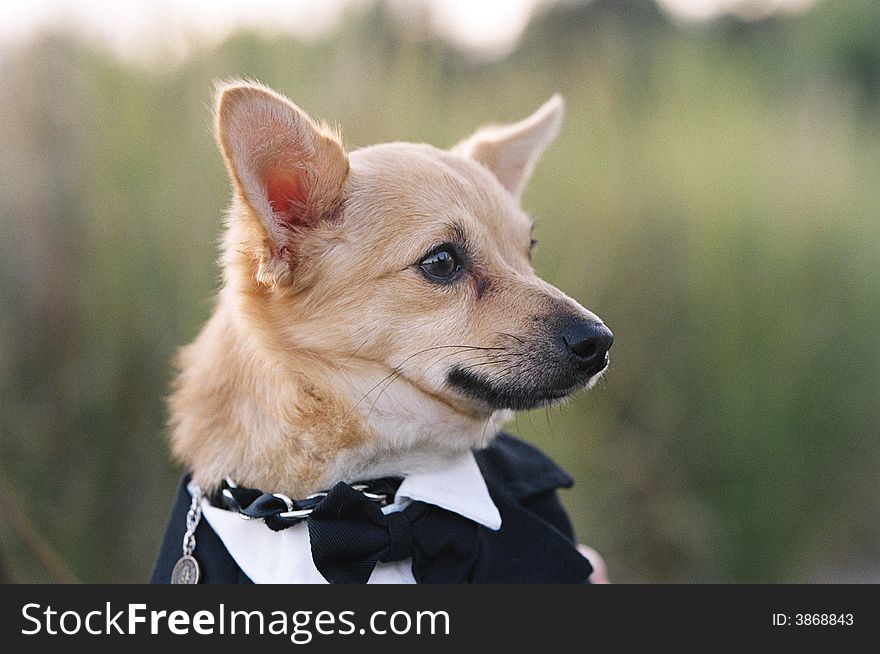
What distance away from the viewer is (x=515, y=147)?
279cm

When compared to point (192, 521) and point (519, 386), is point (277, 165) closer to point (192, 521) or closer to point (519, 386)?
point (519, 386)

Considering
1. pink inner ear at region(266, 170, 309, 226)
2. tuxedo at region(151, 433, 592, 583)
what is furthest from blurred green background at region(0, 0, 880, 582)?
pink inner ear at region(266, 170, 309, 226)

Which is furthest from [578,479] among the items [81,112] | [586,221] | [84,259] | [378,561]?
[81,112]

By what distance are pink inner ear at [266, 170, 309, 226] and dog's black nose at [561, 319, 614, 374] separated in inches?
28.6

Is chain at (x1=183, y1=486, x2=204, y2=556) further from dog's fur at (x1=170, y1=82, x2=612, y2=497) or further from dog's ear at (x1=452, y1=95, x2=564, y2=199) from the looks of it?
dog's ear at (x1=452, y1=95, x2=564, y2=199)

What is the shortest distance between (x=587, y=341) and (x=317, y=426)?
684mm

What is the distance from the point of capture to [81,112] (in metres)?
3.79

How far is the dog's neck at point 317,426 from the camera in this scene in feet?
7.13

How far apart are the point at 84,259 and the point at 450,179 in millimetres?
2052

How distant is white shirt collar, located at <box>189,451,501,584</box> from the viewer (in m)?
2.06

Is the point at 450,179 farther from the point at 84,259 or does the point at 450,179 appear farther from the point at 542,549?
the point at 84,259

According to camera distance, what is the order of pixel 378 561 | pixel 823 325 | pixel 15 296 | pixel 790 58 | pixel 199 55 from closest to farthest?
1. pixel 378 561
2. pixel 15 296
3. pixel 199 55
4. pixel 823 325
5. pixel 790 58

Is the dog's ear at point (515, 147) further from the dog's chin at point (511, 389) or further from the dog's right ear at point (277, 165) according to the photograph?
the dog's chin at point (511, 389)

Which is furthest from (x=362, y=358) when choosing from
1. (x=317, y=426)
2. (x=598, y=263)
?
(x=598, y=263)
